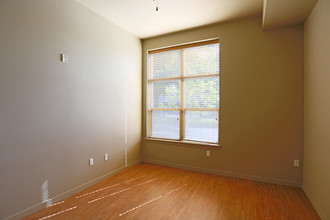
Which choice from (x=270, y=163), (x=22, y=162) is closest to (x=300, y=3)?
(x=270, y=163)

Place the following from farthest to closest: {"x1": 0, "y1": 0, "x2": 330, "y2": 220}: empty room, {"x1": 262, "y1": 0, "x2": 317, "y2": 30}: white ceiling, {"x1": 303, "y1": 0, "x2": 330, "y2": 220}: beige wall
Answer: {"x1": 262, "y1": 0, "x2": 317, "y2": 30}: white ceiling → {"x1": 0, "y1": 0, "x2": 330, "y2": 220}: empty room → {"x1": 303, "y1": 0, "x2": 330, "y2": 220}: beige wall

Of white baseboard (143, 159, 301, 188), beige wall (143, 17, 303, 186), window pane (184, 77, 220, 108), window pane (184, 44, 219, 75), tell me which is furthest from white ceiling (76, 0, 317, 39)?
white baseboard (143, 159, 301, 188)

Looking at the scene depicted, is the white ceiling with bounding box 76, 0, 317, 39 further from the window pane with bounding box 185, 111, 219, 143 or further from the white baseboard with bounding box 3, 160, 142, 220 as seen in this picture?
the white baseboard with bounding box 3, 160, 142, 220

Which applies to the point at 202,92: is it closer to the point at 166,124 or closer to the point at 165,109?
the point at 165,109

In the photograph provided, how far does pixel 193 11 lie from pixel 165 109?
212 cm

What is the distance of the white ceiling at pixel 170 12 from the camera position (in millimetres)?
2898

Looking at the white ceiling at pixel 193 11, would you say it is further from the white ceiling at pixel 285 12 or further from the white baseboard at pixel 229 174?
the white baseboard at pixel 229 174

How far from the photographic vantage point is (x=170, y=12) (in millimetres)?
3182

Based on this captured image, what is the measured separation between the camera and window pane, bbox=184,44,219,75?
3756 mm

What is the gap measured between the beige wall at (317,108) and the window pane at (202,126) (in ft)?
4.93

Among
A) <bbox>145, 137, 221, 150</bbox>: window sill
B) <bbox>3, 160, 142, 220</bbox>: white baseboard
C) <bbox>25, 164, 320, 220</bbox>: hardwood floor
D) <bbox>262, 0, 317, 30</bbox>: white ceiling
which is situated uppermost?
<bbox>262, 0, 317, 30</bbox>: white ceiling

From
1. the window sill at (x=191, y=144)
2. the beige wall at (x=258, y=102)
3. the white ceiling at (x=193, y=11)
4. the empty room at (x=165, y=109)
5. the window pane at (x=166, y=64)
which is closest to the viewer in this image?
the empty room at (x=165, y=109)

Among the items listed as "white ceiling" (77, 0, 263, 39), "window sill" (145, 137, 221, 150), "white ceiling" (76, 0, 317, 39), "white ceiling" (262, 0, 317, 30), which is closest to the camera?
"white ceiling" (262, 0, 317, 30)

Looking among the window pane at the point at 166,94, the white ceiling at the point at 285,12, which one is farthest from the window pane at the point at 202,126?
the white ceiling at the point at 285,12
